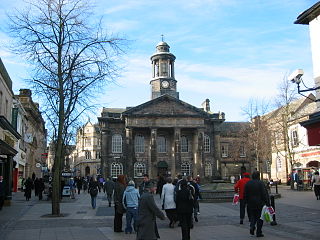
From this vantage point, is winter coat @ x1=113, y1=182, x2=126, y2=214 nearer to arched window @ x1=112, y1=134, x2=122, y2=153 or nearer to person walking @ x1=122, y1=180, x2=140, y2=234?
person walking @ x1=122, y1=180, x2=140, y2=234

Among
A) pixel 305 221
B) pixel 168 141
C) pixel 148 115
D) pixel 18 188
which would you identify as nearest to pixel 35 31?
pixel 305 221

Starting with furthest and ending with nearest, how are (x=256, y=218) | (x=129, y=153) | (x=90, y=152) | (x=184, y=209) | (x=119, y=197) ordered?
(x=90, y=152) < (x=129, y=153) < (x=119, y=197) < (x=256, y=218) < (x=184, y=209)

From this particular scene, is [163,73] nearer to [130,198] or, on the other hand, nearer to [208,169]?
[208,169]

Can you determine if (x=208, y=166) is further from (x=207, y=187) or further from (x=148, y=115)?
(x=207, y=187)

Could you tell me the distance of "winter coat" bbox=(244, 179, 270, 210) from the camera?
10078mm

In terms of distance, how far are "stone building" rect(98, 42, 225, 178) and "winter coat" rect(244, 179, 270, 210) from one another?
3947 centimetres

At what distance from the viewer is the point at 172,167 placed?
5153cm

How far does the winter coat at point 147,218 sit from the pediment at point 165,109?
43.4m

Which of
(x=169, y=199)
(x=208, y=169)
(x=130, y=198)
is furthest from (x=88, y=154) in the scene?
(x=130, y=198)

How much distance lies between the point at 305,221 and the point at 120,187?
700 cm

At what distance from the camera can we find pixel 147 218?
7.16 m

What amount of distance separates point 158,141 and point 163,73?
1265 centimetres

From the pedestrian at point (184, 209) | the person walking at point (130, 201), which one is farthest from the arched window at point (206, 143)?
the pedestrian at point (184, 209)

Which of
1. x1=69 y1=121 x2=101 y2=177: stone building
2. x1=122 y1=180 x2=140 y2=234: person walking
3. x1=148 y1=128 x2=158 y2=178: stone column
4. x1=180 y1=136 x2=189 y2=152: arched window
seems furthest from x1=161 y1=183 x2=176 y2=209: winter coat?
x1=69 y1=121 x2=101 y2=177: stone building
